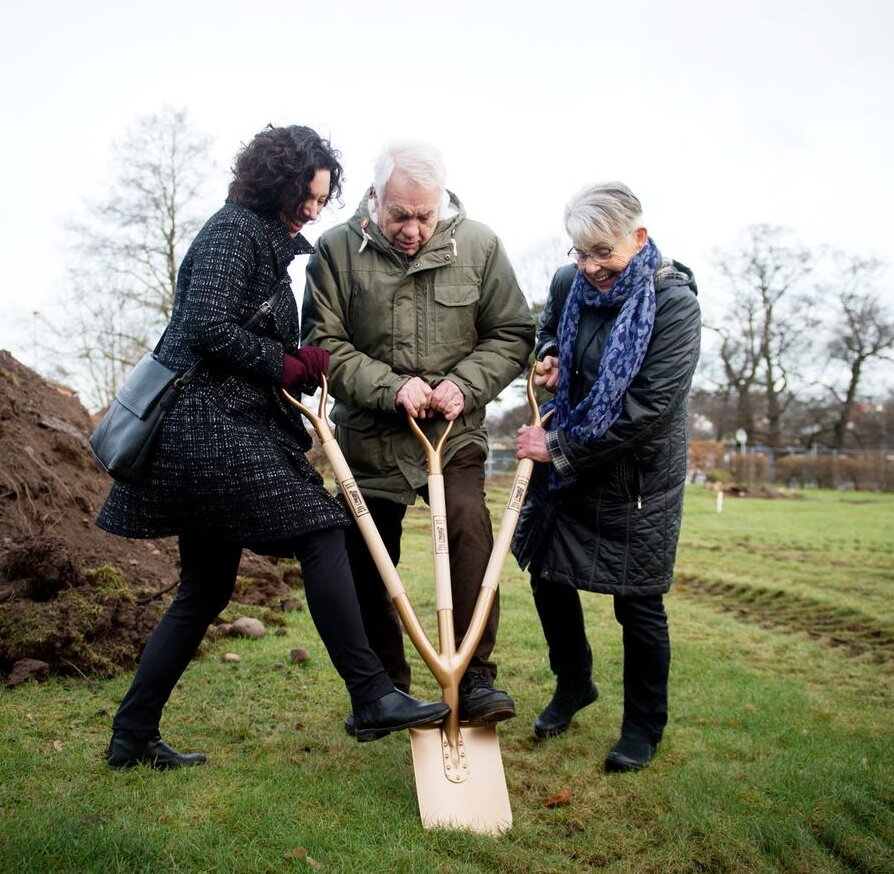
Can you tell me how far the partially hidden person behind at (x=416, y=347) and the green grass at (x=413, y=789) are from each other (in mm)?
619

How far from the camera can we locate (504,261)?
3.78 metres

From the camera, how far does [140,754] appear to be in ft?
10.3

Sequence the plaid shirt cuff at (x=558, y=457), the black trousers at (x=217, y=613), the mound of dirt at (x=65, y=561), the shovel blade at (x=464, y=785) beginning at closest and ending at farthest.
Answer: the shovel blade at (x=464, y=785), the black trousers at (x=217, y=613), the plaid shirt cuff at (x=558, y=457), the mound of dirt at (x=65, y=561)

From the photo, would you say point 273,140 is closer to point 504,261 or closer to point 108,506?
point 504,261

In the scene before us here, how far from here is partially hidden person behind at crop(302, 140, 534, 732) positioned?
138 inches

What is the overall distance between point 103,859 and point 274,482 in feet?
3.83

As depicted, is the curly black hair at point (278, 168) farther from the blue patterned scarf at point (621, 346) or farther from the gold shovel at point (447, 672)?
the blue patterned scarf at point (621, 346)

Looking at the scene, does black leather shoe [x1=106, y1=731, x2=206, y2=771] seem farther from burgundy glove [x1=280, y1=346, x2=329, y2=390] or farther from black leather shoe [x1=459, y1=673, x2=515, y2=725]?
burgundy glove [x1=280, y1=346, x2=329, y2=390]

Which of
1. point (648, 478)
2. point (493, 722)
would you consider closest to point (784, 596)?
point (648, 478)

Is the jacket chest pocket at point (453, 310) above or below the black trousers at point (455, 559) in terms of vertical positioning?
above

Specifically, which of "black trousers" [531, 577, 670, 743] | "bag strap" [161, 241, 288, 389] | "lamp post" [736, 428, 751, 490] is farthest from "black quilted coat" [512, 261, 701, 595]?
"lamp post" [736, 428, 751, 490]

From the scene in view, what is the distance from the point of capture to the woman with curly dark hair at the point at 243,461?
9.64 feet

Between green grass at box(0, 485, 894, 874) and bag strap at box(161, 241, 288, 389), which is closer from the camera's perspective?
green grass at box(0, 485, 894, 874)

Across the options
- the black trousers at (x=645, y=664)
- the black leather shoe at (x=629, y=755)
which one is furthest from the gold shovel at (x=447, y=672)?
the black leather shoe at (x=629, y=755)
